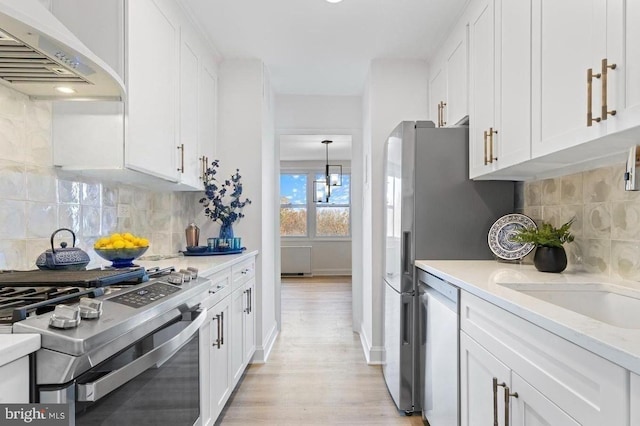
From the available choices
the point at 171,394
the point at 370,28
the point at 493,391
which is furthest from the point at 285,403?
the point at 370,28

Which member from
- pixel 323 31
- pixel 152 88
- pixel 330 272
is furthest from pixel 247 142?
pixel 330 272

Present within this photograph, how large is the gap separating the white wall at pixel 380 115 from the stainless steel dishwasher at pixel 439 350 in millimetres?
941

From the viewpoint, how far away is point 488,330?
4.73 ft

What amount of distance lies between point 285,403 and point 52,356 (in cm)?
199

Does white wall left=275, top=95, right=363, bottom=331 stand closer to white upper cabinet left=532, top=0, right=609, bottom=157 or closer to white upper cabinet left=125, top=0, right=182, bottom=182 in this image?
white upper cabinet left=125, top=0, right=182, bottom=182

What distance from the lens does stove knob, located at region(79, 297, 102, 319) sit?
3.12 feet

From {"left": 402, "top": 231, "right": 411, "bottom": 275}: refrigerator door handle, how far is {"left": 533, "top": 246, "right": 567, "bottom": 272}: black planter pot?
0.73 meters

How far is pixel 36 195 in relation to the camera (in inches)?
64.2

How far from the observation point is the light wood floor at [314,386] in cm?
236

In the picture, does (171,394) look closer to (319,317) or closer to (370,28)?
(370,28)

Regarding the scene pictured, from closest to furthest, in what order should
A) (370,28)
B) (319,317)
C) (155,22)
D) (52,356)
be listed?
(52,356)
(155,22)
(370,28)
(319,317)

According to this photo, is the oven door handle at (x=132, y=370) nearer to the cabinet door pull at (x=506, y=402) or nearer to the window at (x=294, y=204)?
the cabinet door pull at (x=506, y=402)

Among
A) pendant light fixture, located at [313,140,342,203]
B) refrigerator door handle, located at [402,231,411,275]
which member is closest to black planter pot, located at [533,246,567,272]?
refrigerator door handle, located at [402,231,411,275]

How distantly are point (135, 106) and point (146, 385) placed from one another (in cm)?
126
